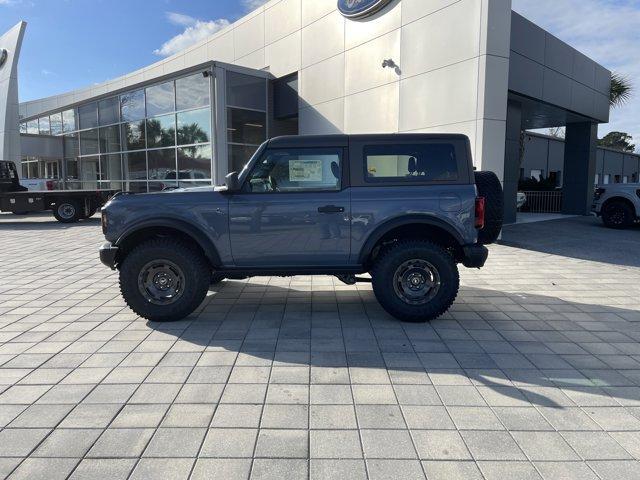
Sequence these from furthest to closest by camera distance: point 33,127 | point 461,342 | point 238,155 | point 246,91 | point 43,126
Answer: point 33,127, point 43,126, point 246,91, point 238,155, point 461,342

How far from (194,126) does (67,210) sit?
17.8 ft

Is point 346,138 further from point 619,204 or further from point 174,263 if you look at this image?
point 619,204

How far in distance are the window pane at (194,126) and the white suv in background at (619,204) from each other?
1329cm

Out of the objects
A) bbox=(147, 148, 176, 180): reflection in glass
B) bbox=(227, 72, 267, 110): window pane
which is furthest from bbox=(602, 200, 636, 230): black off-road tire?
bbox=(147, 148, 176, 180): reflection in glass

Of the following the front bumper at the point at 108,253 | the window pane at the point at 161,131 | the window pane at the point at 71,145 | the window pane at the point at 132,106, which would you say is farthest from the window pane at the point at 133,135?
the front bumper at the point at 108,253

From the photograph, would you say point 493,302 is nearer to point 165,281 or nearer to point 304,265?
point 304,265

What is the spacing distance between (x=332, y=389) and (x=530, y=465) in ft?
4.67

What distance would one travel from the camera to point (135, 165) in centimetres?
2030

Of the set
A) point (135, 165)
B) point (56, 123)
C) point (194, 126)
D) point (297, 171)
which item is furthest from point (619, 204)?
point (56, 123)

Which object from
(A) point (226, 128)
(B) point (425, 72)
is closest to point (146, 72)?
(A) point (226, 128)

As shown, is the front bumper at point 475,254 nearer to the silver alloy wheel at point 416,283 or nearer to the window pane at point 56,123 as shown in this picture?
the silver alloy wheel at point 416,283

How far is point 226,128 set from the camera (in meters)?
16.4

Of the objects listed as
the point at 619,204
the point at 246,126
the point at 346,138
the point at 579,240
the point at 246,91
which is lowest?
the point at 579,240

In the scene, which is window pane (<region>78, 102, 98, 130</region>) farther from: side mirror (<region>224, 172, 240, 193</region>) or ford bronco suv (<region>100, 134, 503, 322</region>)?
side mirror (<region>224, 172, 240, 193</region>)
